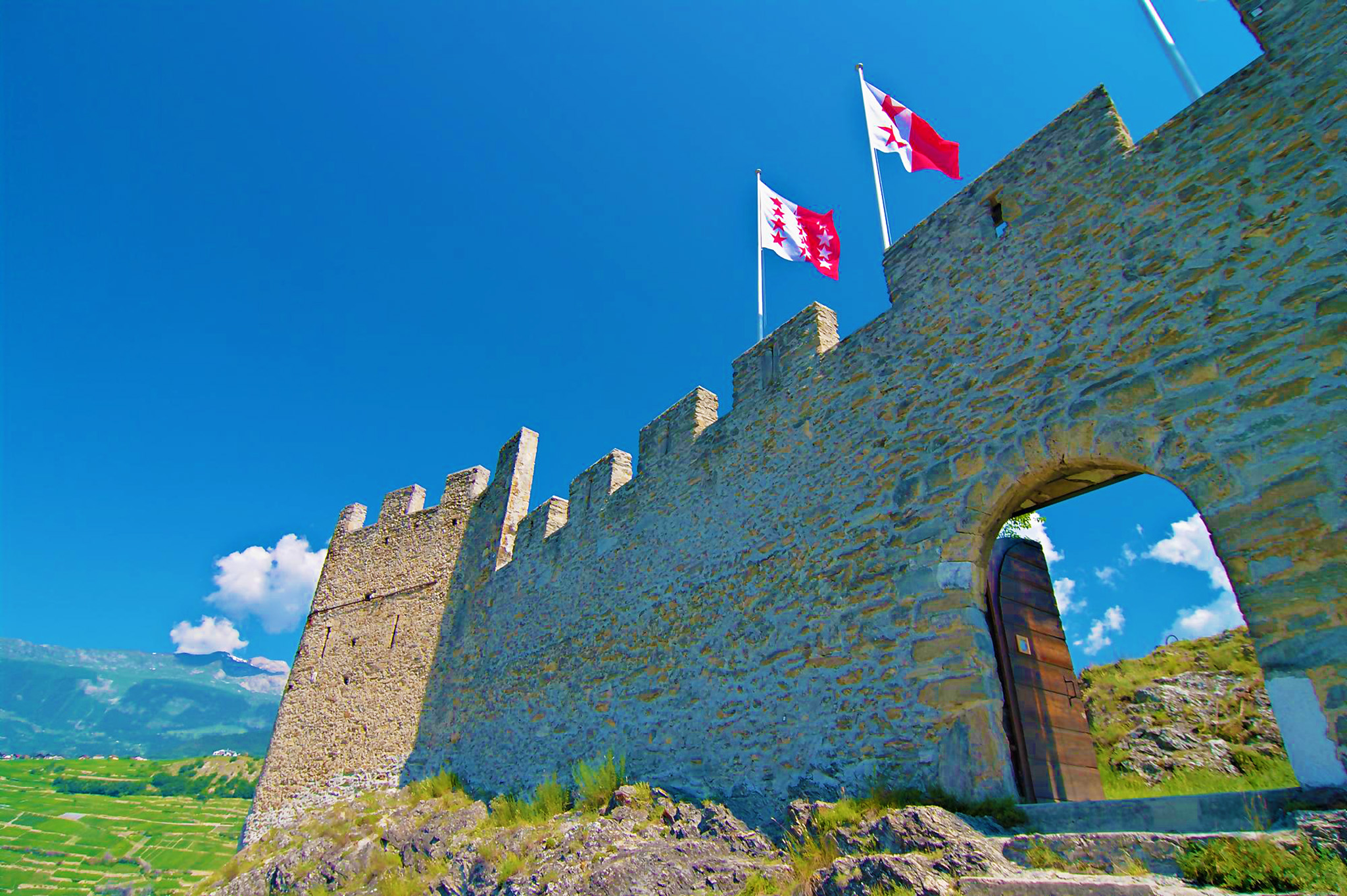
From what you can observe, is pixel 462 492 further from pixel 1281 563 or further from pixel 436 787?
pixel 1281 563

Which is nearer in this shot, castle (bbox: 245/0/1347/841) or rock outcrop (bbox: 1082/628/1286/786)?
castle (bbox: 245/0/1347/841)

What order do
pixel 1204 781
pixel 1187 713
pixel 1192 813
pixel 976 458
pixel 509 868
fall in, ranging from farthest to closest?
pixel 509 868 < pixel 1187 713 < pixel 1204 781 < pixel 976 458 < pixel 1192 813

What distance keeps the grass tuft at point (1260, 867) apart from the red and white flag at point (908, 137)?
26.2 feet

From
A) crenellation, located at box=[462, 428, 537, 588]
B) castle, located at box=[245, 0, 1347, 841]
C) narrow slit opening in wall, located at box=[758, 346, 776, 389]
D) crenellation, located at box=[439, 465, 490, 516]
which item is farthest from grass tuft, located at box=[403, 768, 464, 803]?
narrow slit opening in wall, located at box=[758, 346, 776, 389]

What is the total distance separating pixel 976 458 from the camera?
20.1 ft

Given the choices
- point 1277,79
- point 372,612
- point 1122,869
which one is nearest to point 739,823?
point 1122,869

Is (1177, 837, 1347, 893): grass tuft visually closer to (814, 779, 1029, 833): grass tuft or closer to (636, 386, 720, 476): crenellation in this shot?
(814, 779, 1029, 833): grass tuft

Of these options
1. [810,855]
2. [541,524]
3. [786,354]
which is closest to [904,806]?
[810,855]

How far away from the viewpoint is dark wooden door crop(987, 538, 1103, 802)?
5.69 meters

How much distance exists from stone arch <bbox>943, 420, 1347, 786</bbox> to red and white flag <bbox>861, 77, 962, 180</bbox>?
5097 mm

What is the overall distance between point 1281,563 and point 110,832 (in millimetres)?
63934

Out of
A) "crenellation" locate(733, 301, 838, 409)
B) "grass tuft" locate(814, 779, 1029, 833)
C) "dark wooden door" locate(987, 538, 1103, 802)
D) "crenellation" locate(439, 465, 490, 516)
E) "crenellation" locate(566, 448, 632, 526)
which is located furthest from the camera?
"crenellation" locate(439, 465, 490, 516)

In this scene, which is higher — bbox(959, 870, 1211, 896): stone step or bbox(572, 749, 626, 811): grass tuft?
bbox(572, 749, 626, 811): grass tuft

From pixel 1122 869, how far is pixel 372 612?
16242 mm
